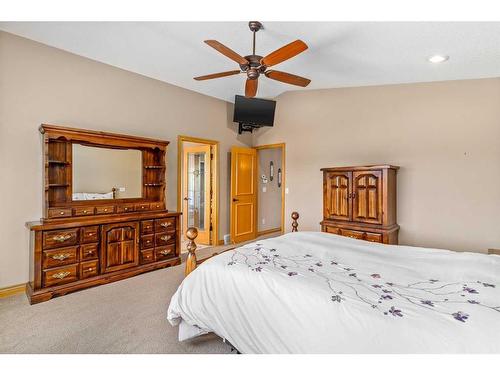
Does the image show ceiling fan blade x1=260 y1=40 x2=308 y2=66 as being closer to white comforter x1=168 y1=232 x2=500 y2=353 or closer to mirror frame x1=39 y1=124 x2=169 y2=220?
white comforter x1=168 y1=232 x2=500 y2=353

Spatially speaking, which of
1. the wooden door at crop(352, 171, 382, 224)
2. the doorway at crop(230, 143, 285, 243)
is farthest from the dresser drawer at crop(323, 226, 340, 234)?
the doorway at crop(230, 143, 285, 243)

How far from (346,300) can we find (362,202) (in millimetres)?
2687

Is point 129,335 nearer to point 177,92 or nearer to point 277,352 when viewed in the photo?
point 277,352

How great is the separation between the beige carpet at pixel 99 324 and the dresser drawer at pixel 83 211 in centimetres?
87

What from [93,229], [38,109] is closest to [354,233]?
[93,229]

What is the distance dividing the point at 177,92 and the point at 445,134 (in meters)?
3.97

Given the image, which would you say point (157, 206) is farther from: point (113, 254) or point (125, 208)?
point (113, 254)

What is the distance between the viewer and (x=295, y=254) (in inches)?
81.0

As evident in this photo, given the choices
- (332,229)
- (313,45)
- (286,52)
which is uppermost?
(313,45)

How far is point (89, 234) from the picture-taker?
10.3 feet

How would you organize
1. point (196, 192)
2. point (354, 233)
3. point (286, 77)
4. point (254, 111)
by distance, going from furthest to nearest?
point (196, 192) < point (254, 111) < point (354, 233) < point (286, 77)

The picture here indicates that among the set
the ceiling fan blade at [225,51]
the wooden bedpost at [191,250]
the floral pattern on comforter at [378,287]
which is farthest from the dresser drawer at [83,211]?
the ceiling fan blade at [225,51]

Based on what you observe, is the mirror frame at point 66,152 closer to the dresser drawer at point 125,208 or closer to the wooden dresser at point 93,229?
the wooden dresser at point 93,229

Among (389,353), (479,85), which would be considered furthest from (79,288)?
(479,85)
